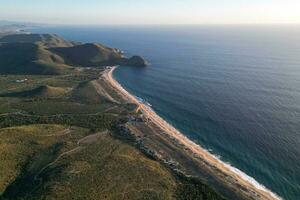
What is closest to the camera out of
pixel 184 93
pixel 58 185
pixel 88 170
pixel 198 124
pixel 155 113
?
pixel 58 185

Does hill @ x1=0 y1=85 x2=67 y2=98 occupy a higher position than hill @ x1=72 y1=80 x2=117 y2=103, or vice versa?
hill @ x1=72 y1=80 x2=117 y2=103

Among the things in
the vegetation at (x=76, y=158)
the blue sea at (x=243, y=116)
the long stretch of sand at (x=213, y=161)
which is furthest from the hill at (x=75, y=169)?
the blue sea at (x=243, y=116)

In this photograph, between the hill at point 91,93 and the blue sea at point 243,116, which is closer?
the blue sea at point 243,116

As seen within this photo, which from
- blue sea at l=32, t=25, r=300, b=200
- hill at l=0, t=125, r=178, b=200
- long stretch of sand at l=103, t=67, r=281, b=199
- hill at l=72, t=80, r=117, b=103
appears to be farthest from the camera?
hill at l=72, t=80, r=117, b=103

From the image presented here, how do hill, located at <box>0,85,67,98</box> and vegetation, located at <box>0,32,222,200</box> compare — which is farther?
hill, located at <box>0,85,67,98</box>

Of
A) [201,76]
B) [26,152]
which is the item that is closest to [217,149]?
[26,152]

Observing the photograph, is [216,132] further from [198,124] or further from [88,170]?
[88,170]

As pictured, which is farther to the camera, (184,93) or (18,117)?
(184,93)

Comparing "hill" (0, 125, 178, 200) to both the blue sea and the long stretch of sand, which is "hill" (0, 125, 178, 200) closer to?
the long stretch of sand

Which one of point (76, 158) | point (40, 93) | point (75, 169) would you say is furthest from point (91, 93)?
point (75, 169)

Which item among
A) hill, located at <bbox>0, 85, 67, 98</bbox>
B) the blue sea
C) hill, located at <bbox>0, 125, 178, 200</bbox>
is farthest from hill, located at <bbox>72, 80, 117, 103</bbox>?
hill, located at <bbox>0, 125, 178, 200</bbox>

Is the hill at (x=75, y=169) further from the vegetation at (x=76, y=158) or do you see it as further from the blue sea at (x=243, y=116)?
the blue sea at (x=243, y=116)
